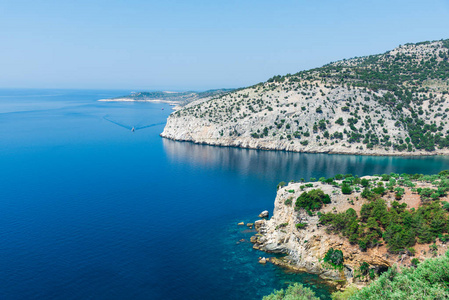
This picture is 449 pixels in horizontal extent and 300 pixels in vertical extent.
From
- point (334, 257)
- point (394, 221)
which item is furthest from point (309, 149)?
point (334, 257)

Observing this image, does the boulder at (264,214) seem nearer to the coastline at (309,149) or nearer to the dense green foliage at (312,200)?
the dense green foliage at (312,200)

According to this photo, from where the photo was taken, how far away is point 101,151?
138 m

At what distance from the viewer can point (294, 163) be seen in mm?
123375

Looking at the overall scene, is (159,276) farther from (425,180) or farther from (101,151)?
(101,151)

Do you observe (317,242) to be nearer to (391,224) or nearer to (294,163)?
(391,224)

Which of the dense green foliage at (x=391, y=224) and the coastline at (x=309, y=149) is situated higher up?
the dense green foliage at (x=391, y=224)

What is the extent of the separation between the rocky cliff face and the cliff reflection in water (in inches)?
1416

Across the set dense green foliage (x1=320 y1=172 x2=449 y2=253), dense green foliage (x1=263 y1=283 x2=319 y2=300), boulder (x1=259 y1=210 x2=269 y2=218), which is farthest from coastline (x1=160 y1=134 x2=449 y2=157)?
dense green foliage (x1=263 y1=283 x2=319 y2=300)

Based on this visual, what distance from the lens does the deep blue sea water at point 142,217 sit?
49031mm

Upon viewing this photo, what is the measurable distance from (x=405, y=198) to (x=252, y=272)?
30.3 meters

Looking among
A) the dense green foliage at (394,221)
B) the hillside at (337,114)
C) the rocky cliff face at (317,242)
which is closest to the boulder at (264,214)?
the rocky cliff face at (317,242)

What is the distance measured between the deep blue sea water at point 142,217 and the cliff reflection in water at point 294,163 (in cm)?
43

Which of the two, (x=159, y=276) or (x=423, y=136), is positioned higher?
(x=423, y=136)

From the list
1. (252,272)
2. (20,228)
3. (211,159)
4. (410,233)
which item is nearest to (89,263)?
(20,228)
